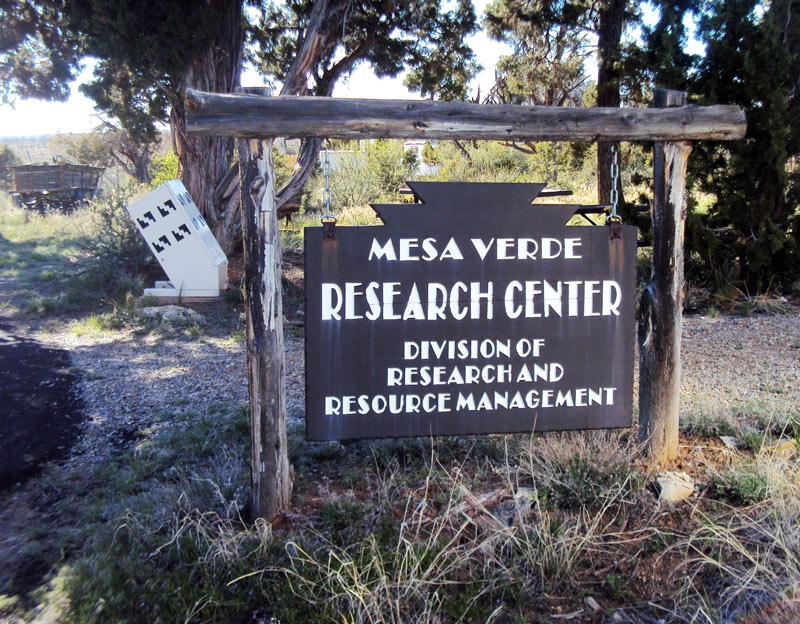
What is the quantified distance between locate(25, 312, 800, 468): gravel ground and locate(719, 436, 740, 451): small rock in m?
0.39

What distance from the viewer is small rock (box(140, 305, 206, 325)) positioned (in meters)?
8.85

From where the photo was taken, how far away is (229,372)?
6648 mm

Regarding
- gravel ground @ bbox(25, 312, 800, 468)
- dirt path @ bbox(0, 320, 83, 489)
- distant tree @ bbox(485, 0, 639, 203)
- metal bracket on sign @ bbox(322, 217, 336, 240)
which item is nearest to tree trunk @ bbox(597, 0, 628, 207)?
distant tree @ bbox(485, 0, 639, 203)

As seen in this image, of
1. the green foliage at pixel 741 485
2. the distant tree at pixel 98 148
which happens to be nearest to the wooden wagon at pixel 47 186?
the distant tree at pixel 98 148

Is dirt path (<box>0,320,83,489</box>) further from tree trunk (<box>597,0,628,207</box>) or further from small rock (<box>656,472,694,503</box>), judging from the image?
tree trunk (<box>597,0,628,207</box>)

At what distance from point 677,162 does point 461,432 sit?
69.6 inches

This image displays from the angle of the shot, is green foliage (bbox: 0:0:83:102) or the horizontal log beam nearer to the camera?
the horizontal log beam

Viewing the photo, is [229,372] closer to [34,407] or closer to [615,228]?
[34,407]

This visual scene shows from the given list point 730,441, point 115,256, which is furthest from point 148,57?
point 730,441

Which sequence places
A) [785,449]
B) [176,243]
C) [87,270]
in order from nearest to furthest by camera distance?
[785,449] → [176,243] → [87,270]

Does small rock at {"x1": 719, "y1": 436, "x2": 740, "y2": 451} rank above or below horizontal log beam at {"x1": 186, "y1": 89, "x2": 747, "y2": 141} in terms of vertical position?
below

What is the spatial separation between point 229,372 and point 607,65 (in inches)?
306

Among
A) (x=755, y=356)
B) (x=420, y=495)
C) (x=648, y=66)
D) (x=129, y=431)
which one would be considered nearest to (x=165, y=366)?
(x=129, y=431)

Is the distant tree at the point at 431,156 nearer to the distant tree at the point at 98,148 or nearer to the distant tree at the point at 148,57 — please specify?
the distant tree at the point at 148,57
